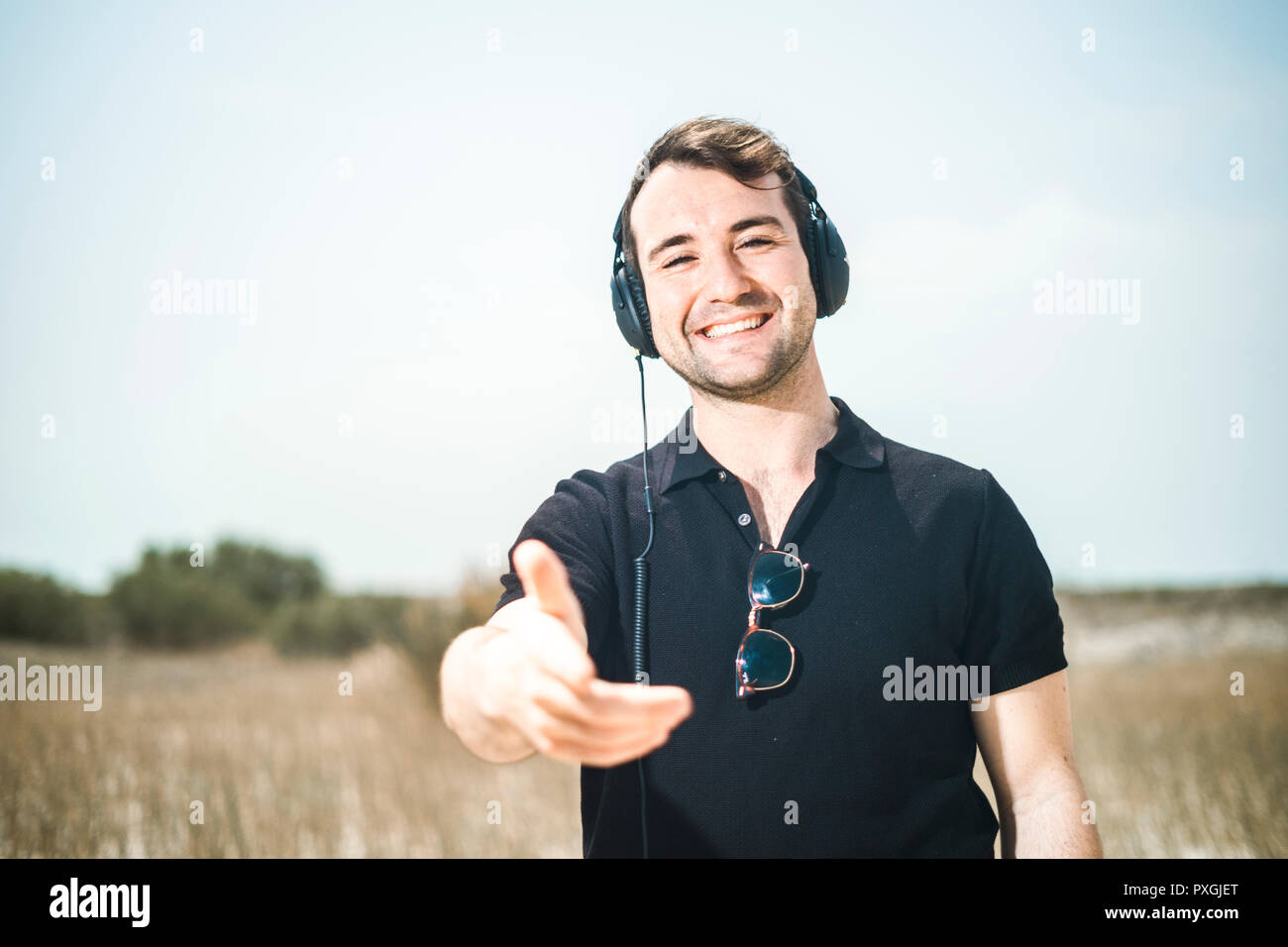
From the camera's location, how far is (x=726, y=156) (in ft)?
5.71

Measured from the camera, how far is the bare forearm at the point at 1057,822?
1490 mm

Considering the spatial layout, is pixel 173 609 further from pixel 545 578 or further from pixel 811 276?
pixel 545 578

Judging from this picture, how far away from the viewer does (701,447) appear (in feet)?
5.83

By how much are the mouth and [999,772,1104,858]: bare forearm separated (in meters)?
1.02

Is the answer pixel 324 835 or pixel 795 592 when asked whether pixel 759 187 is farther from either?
pixel 324 835

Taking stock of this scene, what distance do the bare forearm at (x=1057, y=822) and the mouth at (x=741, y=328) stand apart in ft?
3.35

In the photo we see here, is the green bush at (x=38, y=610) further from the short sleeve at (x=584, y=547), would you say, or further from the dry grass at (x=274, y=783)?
the short sleeve at (x=584, y=547)

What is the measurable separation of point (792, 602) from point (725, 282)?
66cm

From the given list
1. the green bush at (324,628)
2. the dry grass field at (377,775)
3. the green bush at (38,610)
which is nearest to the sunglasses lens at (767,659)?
the dry grass field at (377,775)

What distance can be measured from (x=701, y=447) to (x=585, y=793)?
2.50 ft

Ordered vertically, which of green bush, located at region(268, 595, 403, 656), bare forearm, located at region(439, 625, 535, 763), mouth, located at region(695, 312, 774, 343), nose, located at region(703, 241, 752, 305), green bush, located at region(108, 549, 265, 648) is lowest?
green bush, located at region(268, 595, 403, 656)

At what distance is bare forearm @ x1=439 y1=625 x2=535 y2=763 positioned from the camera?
109cm

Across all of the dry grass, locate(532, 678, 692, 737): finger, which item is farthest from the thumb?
the dry grass

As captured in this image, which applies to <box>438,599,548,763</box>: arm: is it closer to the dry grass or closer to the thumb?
the thumb
